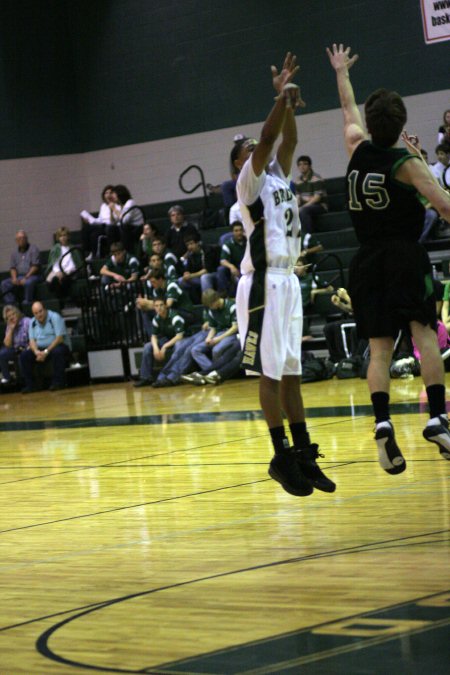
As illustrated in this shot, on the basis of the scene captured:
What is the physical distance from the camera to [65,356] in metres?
16.3

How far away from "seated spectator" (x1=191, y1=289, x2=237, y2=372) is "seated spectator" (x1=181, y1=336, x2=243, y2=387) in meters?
0.05

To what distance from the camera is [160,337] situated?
15.0 m

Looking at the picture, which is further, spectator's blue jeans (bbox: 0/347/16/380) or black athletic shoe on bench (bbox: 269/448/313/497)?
spectator's blue jeans (bbox: 0/347/16/380)

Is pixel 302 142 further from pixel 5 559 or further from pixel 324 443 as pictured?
pixel 5 559

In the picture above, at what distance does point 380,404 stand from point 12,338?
1209 centimetres

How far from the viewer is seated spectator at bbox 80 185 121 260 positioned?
17781mm

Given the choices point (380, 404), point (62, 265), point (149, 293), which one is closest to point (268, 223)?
point (380, 404)

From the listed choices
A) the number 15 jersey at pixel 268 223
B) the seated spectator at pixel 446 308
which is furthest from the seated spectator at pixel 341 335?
the number 15 jersey at pixel 268 223

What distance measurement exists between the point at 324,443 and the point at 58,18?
47.1ft

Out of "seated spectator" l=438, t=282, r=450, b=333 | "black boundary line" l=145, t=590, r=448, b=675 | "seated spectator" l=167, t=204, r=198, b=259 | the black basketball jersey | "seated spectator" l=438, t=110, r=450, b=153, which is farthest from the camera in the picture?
"seated spectator" l=167, t=204, r=198, b=259

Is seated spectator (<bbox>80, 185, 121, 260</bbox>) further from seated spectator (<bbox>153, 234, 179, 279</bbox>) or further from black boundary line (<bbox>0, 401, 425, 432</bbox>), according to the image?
black boundary line (<bbox>0, 401, 425, 432</bbox>)

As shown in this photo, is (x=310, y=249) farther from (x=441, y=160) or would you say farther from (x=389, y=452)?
(x=389, y=452)

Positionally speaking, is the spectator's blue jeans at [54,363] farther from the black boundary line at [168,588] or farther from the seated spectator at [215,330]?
the black boundary line at [168,588]

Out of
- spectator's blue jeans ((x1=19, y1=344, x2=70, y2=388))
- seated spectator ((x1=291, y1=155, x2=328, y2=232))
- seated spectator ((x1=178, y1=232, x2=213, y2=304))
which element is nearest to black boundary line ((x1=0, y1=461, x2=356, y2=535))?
seated spectator ((x1=178, y1=232, x2=213, y2=304))
